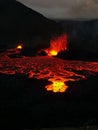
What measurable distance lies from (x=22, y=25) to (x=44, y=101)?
201 feet

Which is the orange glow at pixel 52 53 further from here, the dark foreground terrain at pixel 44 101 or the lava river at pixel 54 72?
the dark foreground terrain at pixel 44 101

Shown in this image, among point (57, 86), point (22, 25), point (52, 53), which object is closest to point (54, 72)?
point (57, 86)

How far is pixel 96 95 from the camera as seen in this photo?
1739cm

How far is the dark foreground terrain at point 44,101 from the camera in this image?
13844 millimetres

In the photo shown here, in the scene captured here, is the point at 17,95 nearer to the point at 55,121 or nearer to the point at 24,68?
the point at 55,121

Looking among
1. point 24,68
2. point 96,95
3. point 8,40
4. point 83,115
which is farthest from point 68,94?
point 8,40

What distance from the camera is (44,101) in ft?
52.5

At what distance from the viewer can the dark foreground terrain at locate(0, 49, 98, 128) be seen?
13.8 m

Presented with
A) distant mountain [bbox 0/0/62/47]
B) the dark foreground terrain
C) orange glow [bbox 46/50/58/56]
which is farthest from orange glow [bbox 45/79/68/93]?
distant mountain [bbox 0/0/62/47]

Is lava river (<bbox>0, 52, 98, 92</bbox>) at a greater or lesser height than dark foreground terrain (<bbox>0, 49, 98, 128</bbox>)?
greater

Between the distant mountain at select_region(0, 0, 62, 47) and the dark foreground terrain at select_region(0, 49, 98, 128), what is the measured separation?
40.9 metres

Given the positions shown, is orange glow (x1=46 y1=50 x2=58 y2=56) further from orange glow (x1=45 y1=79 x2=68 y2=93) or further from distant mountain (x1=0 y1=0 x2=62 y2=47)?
distant mountain (x1=0 y1=0 x2=62 y2=47)

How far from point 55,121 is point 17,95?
3987 millimetres

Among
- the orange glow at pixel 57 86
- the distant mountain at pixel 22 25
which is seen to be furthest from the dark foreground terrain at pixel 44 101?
the distant mountain at pixel 22 25
